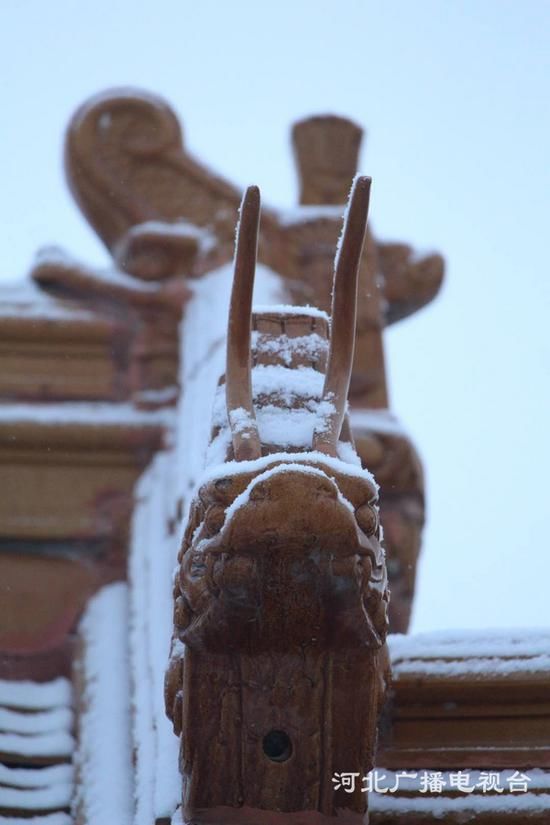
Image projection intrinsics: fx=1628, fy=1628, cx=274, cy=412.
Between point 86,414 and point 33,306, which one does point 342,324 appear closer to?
point 86,414

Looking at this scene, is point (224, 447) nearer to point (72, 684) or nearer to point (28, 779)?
point (28, 779)

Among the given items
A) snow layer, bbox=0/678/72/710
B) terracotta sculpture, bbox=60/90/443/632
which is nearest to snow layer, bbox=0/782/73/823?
snow layer, bbox=0/678/72/710

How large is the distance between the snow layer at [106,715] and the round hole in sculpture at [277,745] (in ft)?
1.08

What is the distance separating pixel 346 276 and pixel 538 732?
0.73m

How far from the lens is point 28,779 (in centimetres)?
237

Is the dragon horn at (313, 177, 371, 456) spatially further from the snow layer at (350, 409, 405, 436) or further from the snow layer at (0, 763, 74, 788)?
the snow layer at (350, 409, 405, 436)

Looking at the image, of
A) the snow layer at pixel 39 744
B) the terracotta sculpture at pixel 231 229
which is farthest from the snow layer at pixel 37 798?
the terracotta sculpture at pixel 231 229

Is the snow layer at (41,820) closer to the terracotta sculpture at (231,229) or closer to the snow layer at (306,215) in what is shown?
the terracotta sculpture at (231,229)

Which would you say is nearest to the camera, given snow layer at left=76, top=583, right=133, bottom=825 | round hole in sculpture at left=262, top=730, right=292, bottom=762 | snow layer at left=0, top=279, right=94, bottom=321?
round hole in sculpture at left=262, top=730, right=292, bottom=762

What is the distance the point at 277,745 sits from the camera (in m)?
1.84

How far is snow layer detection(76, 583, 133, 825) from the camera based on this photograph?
2.18 m

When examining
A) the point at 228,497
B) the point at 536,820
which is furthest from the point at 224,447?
the point at 536,820

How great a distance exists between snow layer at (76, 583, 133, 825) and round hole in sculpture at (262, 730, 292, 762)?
328 millimetres

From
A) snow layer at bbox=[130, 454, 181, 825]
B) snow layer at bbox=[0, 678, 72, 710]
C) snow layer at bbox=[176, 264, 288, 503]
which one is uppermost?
snow layer at bbox=[176, 264, 288, 503]
